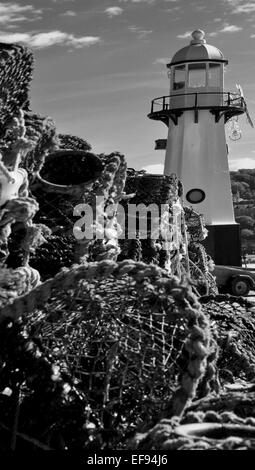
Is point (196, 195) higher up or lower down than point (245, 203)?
lower down

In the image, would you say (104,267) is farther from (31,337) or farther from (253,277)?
(253,277)

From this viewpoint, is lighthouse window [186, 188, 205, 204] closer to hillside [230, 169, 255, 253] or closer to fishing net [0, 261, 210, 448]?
hillside [230, 169, 255, 253]

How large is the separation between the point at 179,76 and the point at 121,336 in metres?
20.8

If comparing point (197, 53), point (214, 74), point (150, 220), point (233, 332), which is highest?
point (197, 53)

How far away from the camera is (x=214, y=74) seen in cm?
2198

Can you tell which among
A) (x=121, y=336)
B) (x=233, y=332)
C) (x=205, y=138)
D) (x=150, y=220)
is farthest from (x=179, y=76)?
(x=121, y=336)

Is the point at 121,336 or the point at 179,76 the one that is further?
the point at 179,76

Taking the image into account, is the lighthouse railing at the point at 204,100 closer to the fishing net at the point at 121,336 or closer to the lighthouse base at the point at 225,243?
the lighthouse base at the point at 225,243

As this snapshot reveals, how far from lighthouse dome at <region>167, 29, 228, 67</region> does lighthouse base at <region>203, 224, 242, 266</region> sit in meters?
5.09

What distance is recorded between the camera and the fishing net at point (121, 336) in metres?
1.78

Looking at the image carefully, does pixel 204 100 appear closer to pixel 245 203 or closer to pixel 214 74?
pixel 214 74

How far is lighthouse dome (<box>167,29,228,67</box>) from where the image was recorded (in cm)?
2148

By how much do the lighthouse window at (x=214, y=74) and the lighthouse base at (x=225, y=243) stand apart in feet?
14.5
